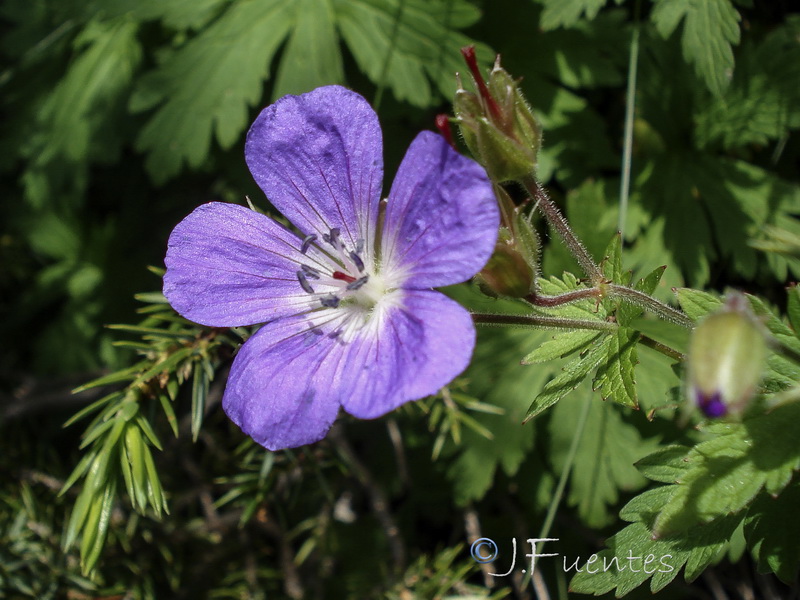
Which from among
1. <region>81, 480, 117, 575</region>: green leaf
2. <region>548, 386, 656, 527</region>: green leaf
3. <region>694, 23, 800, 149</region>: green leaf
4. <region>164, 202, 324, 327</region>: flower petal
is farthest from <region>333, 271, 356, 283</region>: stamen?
<region>694, 23, 800, 149</region>: green leaf

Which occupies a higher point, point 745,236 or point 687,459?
point 687,459

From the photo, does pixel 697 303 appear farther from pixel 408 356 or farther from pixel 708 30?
pixel 708 30

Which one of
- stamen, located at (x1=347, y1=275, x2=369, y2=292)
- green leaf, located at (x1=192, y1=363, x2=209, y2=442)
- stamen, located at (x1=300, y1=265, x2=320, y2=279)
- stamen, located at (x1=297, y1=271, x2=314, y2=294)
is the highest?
stamen, located at (x1=297, y1=271, x2=314, y2=294)

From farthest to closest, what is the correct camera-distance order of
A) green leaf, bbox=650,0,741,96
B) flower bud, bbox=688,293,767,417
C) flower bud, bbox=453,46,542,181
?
1. green leaf, bbox=650,0,741,96
2. flower bud, bbox=453,46,542,181
3. flower bud, bbox=688,293,767,417

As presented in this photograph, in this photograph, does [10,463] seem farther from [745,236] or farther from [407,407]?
[745,236]

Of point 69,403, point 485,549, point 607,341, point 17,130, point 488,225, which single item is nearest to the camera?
point 488,225

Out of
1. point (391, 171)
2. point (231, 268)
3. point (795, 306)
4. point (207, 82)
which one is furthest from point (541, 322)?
point (207, 82)

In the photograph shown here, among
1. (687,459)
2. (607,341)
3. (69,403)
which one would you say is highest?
(607,341)

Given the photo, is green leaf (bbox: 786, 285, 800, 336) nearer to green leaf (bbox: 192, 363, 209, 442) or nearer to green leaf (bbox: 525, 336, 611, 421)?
green leaf (bbox: 525, 336, 611, 421)

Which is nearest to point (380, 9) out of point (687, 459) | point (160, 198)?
point (160, 198)
